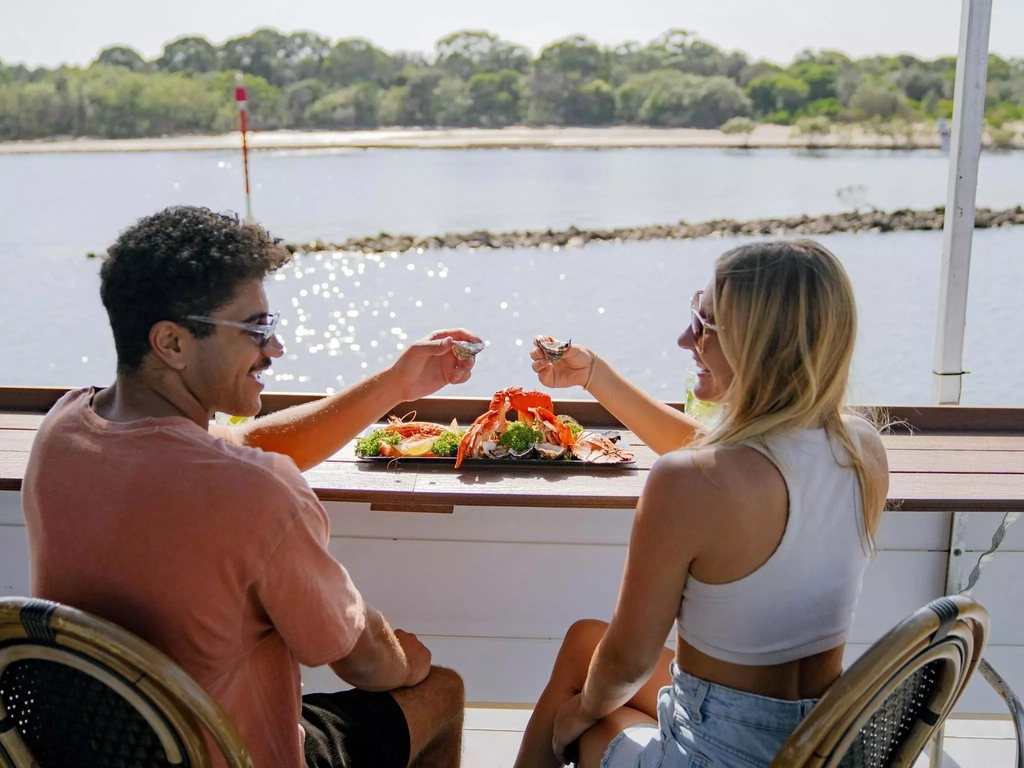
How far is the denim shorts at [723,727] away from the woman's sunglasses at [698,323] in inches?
21.6

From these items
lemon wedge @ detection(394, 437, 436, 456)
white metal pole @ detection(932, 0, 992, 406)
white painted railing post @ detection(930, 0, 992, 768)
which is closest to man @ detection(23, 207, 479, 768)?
lemon wedge @ detection(394, 437, 436, 456)

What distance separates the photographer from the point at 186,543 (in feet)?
3.82

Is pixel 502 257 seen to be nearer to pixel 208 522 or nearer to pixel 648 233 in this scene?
pixel 648 233

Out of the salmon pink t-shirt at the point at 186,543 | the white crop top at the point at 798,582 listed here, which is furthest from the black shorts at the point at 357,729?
the white crop top at the point at 798,582

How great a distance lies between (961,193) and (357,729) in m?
2.14

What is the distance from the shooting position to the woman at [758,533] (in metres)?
1.28

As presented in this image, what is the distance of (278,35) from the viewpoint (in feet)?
15.5

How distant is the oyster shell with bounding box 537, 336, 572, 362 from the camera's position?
211 centimetres

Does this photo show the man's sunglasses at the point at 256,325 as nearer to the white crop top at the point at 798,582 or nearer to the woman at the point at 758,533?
the woman at the point at 758,533

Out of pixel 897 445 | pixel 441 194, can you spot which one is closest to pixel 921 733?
pixel 897 445

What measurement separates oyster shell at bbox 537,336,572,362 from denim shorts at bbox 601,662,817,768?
88 centimetres

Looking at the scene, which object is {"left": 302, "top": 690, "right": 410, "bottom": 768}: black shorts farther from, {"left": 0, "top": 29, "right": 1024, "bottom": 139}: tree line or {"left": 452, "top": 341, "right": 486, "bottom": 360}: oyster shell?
{"left": 0, "top": 29, "right": 1024, "bottom": 139}: tree line

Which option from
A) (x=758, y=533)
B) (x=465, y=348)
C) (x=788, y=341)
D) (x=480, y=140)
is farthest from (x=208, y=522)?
(x=480, y=140)

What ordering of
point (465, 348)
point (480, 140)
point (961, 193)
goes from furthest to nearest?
point (480, 140) → point (961, 193) → point (465, 348)
